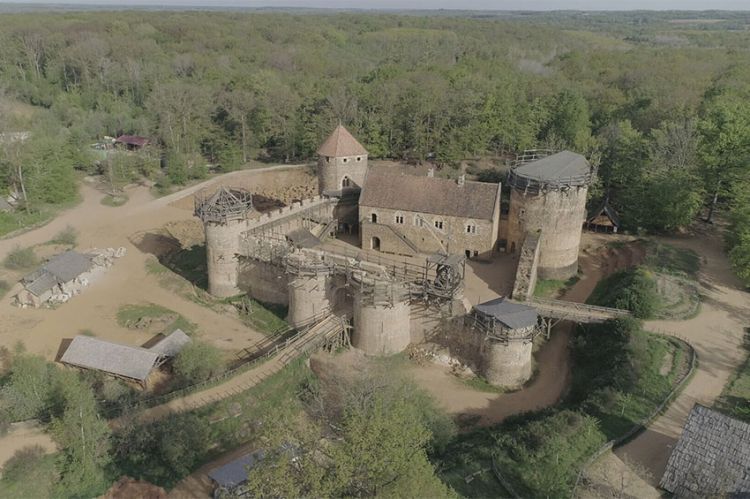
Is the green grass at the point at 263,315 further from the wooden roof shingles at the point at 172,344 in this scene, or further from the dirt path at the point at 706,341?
the dirt path at the point at 706,341

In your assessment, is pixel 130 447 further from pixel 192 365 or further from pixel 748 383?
pixel 748 383

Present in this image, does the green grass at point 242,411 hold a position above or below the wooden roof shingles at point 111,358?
below

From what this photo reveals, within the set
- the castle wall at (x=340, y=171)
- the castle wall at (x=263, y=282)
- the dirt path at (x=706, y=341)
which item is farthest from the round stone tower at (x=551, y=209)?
the castle wall at (x=263, y=282)

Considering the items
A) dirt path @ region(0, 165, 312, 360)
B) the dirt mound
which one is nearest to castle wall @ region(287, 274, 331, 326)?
dirt path @ region(0, 165, 312, 360)

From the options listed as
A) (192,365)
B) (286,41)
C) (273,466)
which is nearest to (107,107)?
(286,41)

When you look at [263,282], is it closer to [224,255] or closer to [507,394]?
[224,255]

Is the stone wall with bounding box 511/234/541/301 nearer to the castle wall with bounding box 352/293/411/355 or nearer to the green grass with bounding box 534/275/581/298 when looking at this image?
the green grass with bounding box 534/275/581/298

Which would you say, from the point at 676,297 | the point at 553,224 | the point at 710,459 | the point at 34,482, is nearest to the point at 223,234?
the point at 34,482
